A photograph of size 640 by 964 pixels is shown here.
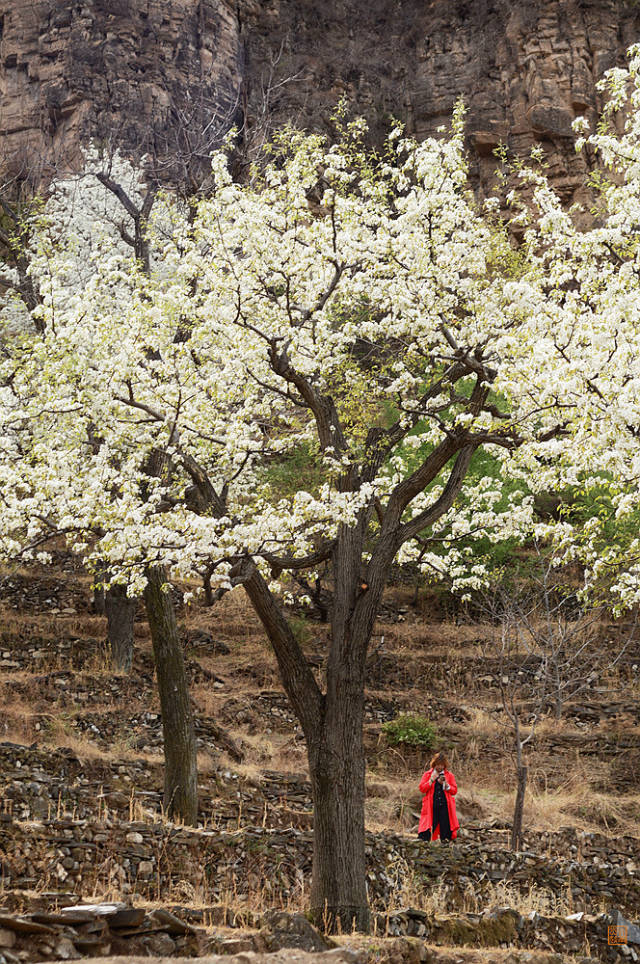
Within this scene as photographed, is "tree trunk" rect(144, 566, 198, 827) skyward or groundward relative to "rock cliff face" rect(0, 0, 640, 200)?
groundward

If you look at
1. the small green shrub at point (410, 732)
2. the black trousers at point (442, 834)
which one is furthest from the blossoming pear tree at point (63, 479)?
the small green shrub at point (410, 732)

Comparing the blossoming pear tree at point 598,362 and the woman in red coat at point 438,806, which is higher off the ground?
the blossoming pear tree at point 598,362

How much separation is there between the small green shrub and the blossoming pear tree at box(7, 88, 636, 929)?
8.11 meters

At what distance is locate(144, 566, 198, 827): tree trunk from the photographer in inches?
484

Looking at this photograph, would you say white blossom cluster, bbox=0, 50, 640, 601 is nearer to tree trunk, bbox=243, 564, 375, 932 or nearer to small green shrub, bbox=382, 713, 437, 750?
tree trunk, bbox=243, 564, 375, 932

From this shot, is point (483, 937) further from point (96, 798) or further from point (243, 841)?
point (96, 798)

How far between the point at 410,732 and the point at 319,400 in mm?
10343

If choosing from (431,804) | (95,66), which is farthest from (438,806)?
(95,66)

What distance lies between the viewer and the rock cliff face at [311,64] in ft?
129

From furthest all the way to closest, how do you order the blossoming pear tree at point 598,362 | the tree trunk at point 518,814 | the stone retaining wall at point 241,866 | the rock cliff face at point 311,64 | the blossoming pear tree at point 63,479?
the rock cliff face at point 311,64, the tree trunk at point 518,814, the blossoming pear tree at point 63,479, the stone retaining wall at point 241,866, the blossoming pear tree at point 598,362

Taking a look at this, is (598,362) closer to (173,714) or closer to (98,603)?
(173,714)

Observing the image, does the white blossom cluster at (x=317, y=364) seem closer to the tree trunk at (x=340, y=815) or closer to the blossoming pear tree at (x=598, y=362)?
the blossoming pear tree at (x=598, y=362)

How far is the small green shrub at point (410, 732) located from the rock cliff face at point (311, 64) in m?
26.5

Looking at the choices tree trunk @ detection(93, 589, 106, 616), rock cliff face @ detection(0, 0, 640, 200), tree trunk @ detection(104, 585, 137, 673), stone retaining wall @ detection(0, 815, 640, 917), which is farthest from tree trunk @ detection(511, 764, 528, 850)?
rock cliff face @ detection(0, 0, 640, 200)
